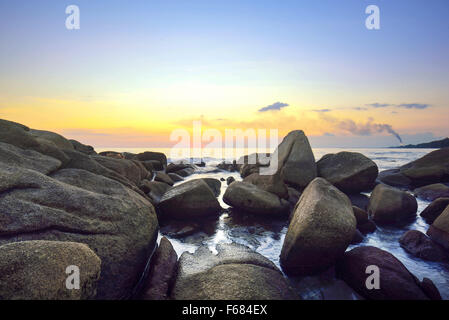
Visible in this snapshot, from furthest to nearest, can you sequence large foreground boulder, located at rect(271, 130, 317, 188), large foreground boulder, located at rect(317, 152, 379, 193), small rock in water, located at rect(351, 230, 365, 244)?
large foreground boulder, located at rect(271, 130, 317, 188) → large foreground boulder, located at rect(317, 152, 379, 193) → small rock in water, located at rect(351, 230, 365, 244)

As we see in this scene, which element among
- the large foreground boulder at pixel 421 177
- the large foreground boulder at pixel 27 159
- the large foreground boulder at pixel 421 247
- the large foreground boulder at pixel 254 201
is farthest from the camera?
the large foreground boulder at pixel 421 177

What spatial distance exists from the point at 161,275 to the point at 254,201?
4445 millimetres

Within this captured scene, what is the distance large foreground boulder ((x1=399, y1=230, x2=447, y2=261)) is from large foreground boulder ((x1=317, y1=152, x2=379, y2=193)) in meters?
4.49

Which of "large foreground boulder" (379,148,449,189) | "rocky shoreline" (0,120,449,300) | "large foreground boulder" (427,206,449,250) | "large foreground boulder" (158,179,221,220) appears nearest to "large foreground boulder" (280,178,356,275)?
"rocky shoreline" (0,120,449,300)

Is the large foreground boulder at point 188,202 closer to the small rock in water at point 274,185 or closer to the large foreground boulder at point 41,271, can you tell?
the small rock in water at point 274,185

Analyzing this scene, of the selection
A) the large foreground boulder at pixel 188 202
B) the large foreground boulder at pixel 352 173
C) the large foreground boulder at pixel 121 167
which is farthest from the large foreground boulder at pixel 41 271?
the large foreground boulder at pixel 352 173

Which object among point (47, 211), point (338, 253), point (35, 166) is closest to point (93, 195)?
point (47, 211)

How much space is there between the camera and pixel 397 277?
3723 millimetres

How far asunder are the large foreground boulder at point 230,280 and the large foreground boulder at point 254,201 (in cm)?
361

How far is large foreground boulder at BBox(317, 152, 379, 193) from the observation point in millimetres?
10070

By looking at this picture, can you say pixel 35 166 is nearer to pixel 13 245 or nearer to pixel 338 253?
pixel 13 245

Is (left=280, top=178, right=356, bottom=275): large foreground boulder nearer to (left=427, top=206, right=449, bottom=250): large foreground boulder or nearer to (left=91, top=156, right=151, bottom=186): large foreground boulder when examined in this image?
(left=427, top=206, right=449, bottom=250): large foreground boulder

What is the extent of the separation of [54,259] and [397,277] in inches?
173

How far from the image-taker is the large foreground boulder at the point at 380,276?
3598 mm
